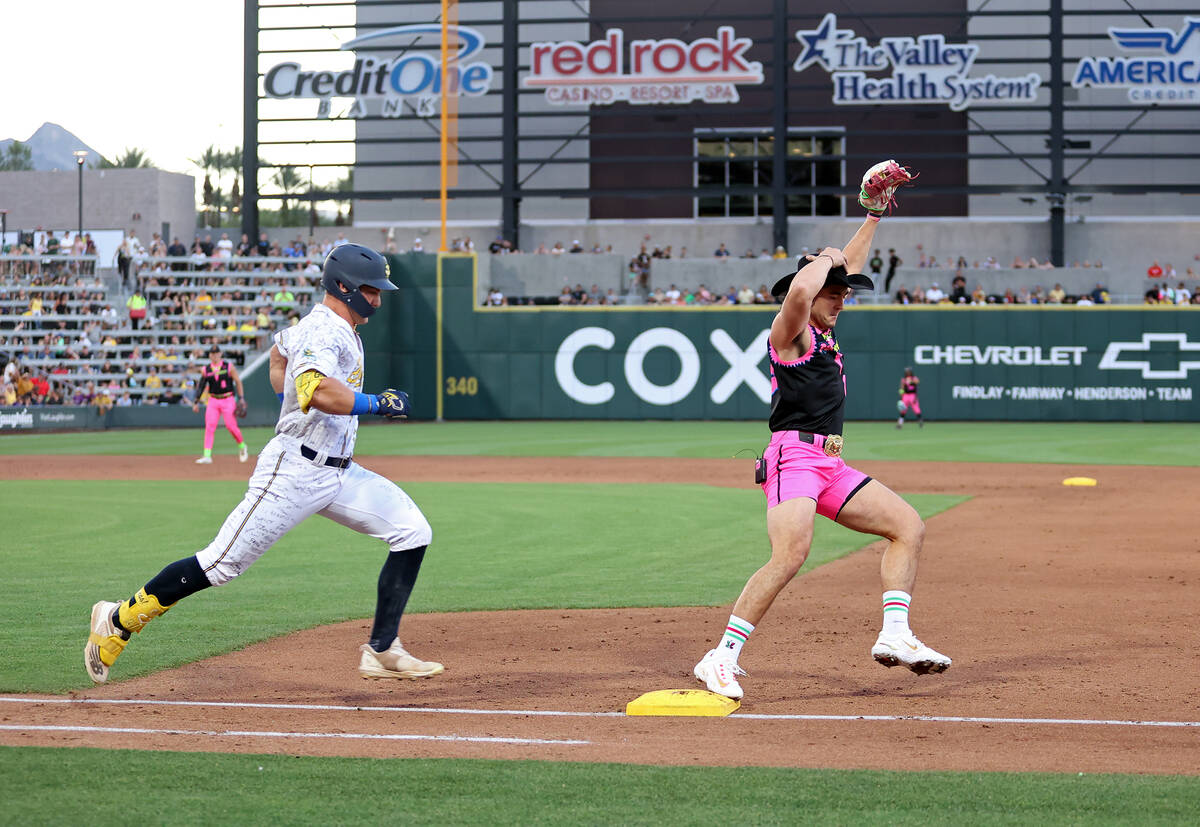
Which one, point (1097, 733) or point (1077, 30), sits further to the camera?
point (1077, 30)

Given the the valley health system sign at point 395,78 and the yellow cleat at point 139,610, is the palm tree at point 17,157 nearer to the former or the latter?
the the valley health system sign at point 395,78

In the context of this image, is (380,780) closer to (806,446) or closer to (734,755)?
(734,755)

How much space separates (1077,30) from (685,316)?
18319mm

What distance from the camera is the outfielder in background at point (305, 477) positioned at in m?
6.96

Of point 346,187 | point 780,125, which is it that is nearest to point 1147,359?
point 780,125

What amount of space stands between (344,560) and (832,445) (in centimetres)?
688

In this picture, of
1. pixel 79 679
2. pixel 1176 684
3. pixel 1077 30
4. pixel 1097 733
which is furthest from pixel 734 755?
pixel 1077 30

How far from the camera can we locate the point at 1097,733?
623 centimetres

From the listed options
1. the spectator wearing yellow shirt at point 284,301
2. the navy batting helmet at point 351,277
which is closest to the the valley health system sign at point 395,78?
the spectator wearing yellow shirt at point 284,301

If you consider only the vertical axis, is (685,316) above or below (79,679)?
above

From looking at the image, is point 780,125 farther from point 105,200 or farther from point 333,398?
point 333,398

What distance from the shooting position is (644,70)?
45.9 m

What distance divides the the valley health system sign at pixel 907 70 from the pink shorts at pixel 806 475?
40117mm

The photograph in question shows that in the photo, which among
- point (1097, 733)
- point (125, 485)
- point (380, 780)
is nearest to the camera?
point (380, 780)
